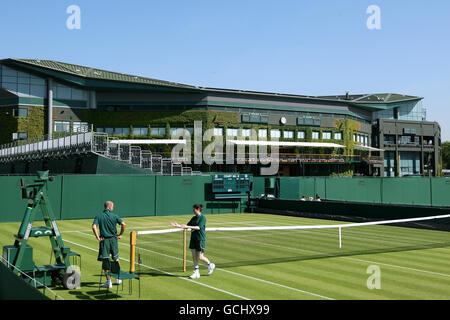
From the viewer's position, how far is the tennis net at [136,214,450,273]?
15.3m

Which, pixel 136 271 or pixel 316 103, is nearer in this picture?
pixel 136 271

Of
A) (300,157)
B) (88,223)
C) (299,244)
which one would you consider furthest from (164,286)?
(300,157)

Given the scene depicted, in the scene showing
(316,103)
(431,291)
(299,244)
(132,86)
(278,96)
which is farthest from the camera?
(316,103)

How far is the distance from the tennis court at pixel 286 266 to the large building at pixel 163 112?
46124 mm

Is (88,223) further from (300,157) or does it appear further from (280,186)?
(300,157)

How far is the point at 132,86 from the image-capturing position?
6812 cm

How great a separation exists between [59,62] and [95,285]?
7305 centimetres

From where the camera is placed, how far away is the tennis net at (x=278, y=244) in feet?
50.1

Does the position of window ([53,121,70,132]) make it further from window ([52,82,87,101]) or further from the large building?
window ([52,82,87,101])

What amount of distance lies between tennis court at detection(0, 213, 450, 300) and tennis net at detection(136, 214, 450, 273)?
0.11 feet

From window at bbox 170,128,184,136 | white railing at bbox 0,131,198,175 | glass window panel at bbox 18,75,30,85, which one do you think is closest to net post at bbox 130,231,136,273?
white railing at bbox 0,131,198,175

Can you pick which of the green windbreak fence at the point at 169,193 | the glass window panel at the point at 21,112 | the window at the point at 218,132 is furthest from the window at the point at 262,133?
the glass window panel at the point at 21,112

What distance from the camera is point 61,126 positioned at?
228 feet

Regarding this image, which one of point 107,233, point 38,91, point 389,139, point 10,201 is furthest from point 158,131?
point 107,233
